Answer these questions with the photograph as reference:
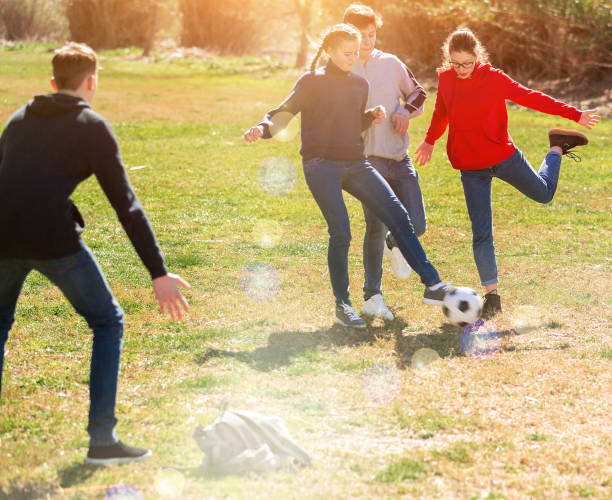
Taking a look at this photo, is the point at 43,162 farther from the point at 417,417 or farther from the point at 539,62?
the point at 539,62

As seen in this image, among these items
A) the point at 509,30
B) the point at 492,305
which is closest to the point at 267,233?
the point at 492,305

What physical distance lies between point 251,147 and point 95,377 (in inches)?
540

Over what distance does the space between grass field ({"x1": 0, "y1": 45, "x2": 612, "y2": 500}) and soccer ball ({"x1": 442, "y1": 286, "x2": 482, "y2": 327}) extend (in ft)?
0.69

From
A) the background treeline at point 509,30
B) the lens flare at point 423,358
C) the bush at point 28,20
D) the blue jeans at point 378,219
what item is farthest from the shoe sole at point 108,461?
the bush at point 28,20

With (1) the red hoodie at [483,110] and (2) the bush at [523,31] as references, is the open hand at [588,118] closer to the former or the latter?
(1) the red hoodie at [483,110]

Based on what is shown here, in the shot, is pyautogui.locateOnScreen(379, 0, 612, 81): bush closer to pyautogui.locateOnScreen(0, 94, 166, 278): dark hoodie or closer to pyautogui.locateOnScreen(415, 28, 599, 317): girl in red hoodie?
pyautogui.locateOnScreen(415, 28, 599, 317): girl in red hoodie

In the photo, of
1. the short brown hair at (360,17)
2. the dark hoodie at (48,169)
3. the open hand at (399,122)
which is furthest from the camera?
the open hand at (399,122)

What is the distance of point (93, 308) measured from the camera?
4.04 m

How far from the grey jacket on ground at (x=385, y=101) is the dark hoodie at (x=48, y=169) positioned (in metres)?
3.14

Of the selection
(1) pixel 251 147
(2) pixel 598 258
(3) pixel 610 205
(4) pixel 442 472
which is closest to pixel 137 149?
(1) pixel 251 147

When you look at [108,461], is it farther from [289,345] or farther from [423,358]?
[423,358]

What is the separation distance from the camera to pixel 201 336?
20.9 feet

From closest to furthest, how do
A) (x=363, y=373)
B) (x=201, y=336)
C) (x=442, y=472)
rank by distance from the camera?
(x=442, y=472) → (x=363, y=373) → (x=201, y=336)

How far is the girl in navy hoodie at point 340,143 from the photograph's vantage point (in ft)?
20.2
